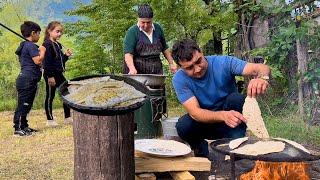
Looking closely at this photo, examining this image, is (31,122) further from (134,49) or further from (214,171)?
(214,171)

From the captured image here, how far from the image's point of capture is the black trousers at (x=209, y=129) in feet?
13.9

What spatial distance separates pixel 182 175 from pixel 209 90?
844 mm

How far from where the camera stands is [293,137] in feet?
19.2

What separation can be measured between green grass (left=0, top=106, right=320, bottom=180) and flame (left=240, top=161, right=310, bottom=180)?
2108 millimetres

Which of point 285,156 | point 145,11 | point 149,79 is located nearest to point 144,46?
point 145,11

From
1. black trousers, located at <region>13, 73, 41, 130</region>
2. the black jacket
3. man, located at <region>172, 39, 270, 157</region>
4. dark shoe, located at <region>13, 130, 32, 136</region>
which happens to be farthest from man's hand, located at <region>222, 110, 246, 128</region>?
the black jacket

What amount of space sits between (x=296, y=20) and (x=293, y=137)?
180 centimetres

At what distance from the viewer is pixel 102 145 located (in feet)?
10.5

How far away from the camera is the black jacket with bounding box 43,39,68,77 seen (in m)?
7.87

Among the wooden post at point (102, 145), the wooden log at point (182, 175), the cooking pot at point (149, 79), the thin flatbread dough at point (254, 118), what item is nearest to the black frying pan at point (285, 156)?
the thin flatbread dough at point (254, 118)

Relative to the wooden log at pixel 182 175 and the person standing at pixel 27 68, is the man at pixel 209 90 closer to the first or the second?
the wooden log at pixel 182 175

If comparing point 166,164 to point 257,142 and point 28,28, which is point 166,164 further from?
point 28,28

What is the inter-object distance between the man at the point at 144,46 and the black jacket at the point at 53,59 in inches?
79.9

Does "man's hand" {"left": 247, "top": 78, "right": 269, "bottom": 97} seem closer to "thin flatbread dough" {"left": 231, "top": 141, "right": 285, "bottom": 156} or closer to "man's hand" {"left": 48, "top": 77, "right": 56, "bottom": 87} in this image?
"thin flatbread dough" {"left": 231, "top": 141, "right": 285, "bottom": 156}
